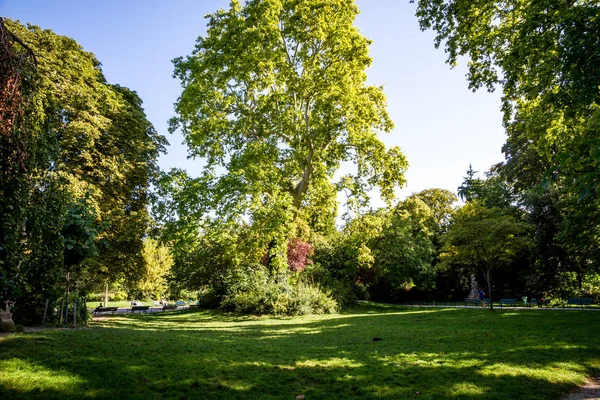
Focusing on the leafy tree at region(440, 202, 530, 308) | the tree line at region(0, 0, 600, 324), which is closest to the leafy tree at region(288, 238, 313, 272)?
the tree line at region(0, 0, 600, 324)

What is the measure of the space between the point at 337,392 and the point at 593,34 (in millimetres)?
9112

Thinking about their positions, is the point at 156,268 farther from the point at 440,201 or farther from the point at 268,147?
the point at 440,201

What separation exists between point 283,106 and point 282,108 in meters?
0.18

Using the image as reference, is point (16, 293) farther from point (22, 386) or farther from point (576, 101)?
point (576, 101)

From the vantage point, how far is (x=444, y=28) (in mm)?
13102

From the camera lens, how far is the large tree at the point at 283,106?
17828mm

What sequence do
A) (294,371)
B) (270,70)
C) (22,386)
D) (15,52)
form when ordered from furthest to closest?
(270,70)
(294,371)
(15,52)
(22,386)

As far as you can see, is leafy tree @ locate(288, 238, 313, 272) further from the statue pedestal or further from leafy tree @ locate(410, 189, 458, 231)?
leafy tree @ locate(410, 189, 458, 231)

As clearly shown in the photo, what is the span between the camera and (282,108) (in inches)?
782

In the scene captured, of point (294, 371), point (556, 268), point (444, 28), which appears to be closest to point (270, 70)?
point (444, 28)

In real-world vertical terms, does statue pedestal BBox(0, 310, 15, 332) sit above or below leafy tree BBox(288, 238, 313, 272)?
below

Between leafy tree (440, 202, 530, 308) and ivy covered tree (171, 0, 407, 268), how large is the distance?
6.01m

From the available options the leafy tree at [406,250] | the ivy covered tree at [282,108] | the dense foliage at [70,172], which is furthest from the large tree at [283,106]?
the leafy tree at [406,250]

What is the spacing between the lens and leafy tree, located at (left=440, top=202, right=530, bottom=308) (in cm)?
2064
